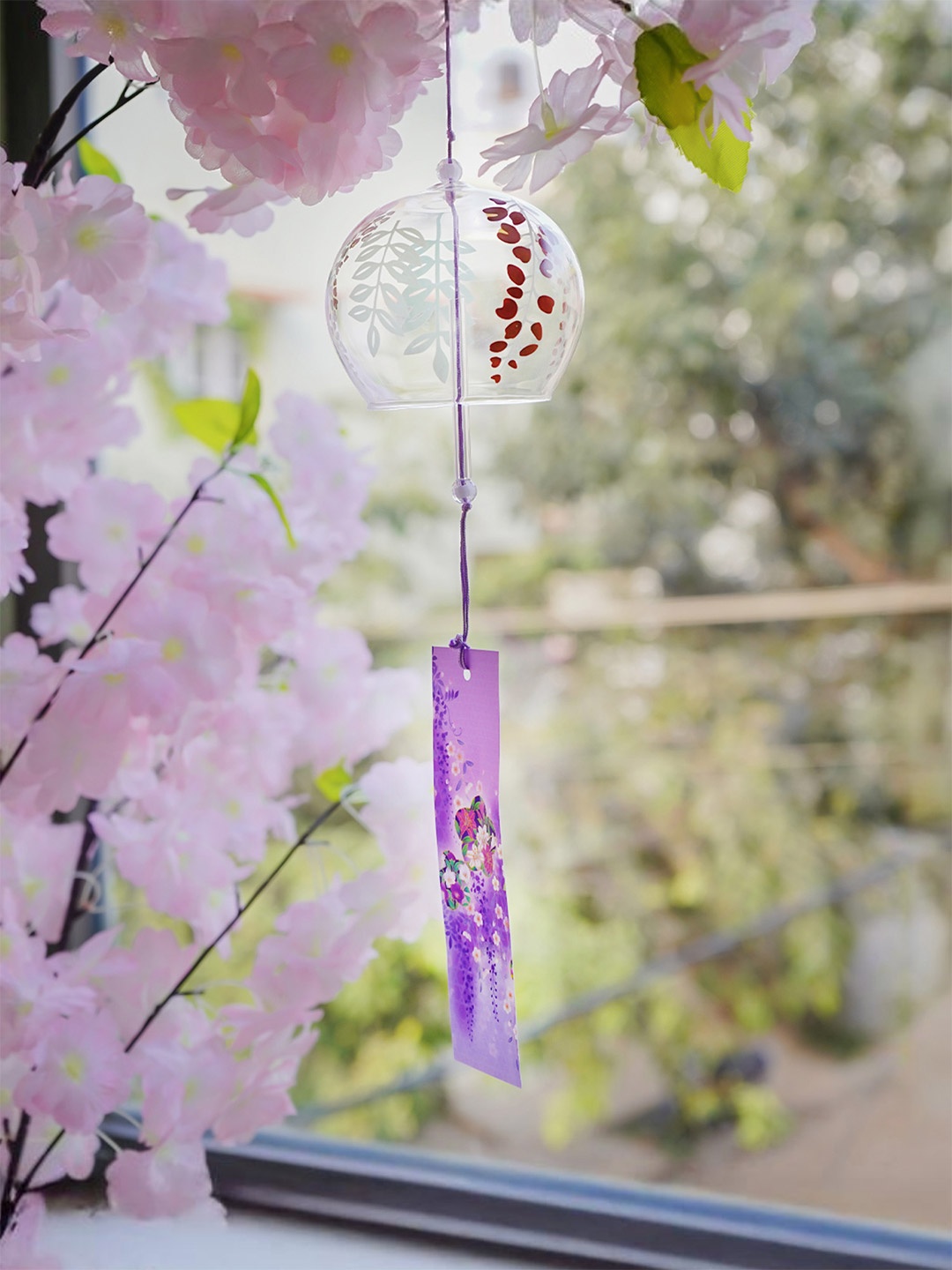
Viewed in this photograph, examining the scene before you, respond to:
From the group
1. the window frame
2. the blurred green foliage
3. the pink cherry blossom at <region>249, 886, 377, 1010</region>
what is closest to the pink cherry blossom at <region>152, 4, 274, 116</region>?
the pink cherry blossom at <region>249, 886, 377, 1010</region>

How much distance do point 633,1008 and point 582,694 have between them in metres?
0.70

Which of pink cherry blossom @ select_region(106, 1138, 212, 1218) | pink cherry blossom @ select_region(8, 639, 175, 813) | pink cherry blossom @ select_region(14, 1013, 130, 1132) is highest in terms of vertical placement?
pink cherry blossom @ select_region(8, 639, 175, 813)

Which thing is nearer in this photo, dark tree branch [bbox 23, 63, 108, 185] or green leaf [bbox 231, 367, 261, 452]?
dark tree branch [bbox 23, 63, 108, 185]

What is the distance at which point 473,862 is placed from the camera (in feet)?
1.74

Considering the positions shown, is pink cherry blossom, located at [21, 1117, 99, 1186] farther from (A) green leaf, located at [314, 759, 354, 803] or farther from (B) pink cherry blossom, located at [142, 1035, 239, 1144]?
(A) green leaf, located at [314, 759, 354, 803]

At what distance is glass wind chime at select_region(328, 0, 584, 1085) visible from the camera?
0.50 meters

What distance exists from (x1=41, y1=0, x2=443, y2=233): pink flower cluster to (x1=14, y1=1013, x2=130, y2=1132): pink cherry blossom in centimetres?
39

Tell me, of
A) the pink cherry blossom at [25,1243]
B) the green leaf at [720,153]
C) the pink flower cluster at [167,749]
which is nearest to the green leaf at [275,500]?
the pink flower cluster at [167,749]

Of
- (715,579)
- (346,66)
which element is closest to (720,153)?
(346,66)

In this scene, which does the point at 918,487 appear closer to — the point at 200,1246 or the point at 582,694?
the point at 582,694

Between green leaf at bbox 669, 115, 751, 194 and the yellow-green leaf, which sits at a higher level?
green leaf at bbox 669, 115, 751, 194

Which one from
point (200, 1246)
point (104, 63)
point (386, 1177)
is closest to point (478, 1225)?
point (386, 1177)

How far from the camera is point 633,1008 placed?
2.65 metres

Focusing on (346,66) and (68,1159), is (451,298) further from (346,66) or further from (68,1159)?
(68,1159)
